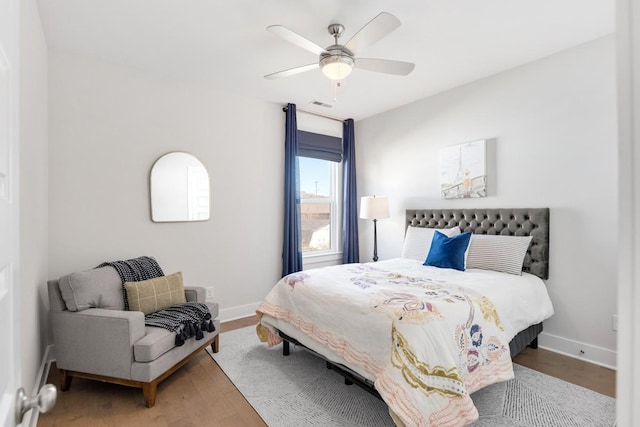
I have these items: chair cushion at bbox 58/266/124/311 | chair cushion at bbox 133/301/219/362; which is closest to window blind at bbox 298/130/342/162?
chair cushion at bbox 58/266/124/311

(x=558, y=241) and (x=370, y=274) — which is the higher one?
(x=558, y=241)

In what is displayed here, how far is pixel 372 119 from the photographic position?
4707 mm

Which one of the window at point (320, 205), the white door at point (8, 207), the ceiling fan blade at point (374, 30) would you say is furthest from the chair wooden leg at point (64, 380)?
the ceiling fan blade at point (374, 30)

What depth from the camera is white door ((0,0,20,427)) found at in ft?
1.93

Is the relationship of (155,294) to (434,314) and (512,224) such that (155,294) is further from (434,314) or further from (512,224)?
(512,224)

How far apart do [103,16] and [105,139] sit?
1.10 meters

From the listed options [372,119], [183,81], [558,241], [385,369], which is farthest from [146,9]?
[558,241]

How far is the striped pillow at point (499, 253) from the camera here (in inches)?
113

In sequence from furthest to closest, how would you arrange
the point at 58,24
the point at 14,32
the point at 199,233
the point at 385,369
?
1. the point at 199,233
2. the point at 58,24
3. the point at 385,369
4. the point at 14,32

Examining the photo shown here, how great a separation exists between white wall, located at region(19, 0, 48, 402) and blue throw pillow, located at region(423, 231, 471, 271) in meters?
3.08

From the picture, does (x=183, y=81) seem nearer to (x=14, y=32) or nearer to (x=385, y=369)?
(x=14, y=32)

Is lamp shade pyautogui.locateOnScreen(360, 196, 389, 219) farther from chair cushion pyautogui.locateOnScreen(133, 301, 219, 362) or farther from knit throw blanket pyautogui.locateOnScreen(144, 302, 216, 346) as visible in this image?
chair cushion pyautogui.locateOnScreen(133, 301, 219, 362)

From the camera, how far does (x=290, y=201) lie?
13.6 ft

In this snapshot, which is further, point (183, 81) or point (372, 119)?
point (372, 119)
